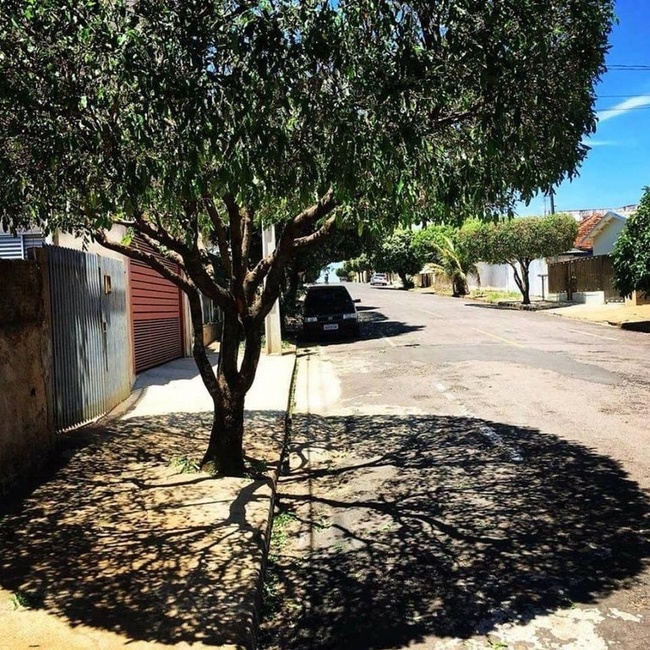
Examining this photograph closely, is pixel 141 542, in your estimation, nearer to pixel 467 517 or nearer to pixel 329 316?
pixel 467 517

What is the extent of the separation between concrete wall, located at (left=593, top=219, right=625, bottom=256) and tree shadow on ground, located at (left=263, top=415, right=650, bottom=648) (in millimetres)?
27365

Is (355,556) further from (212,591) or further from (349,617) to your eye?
(212,591)

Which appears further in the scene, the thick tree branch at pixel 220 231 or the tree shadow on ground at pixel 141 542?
the thick tree branch at pixel 220 231

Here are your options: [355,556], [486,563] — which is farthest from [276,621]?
[486,563]

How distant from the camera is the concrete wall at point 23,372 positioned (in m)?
5.90

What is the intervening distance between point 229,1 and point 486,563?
416cm

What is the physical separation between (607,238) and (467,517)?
102 ft

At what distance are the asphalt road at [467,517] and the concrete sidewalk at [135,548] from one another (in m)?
0.34

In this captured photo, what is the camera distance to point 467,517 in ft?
18.2

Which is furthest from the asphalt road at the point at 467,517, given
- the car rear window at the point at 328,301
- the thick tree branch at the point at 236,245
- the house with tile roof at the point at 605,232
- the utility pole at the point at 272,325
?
the house with tile roof at the point at 605,232

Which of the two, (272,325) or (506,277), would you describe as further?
(506,277)

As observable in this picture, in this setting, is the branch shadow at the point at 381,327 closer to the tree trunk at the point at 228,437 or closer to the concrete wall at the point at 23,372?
the tree trunk at the point at 228,437

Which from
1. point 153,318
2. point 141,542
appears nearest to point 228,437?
point 141,542

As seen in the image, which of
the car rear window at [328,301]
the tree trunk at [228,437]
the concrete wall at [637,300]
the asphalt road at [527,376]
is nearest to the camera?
the tree trunk at [228,437]
